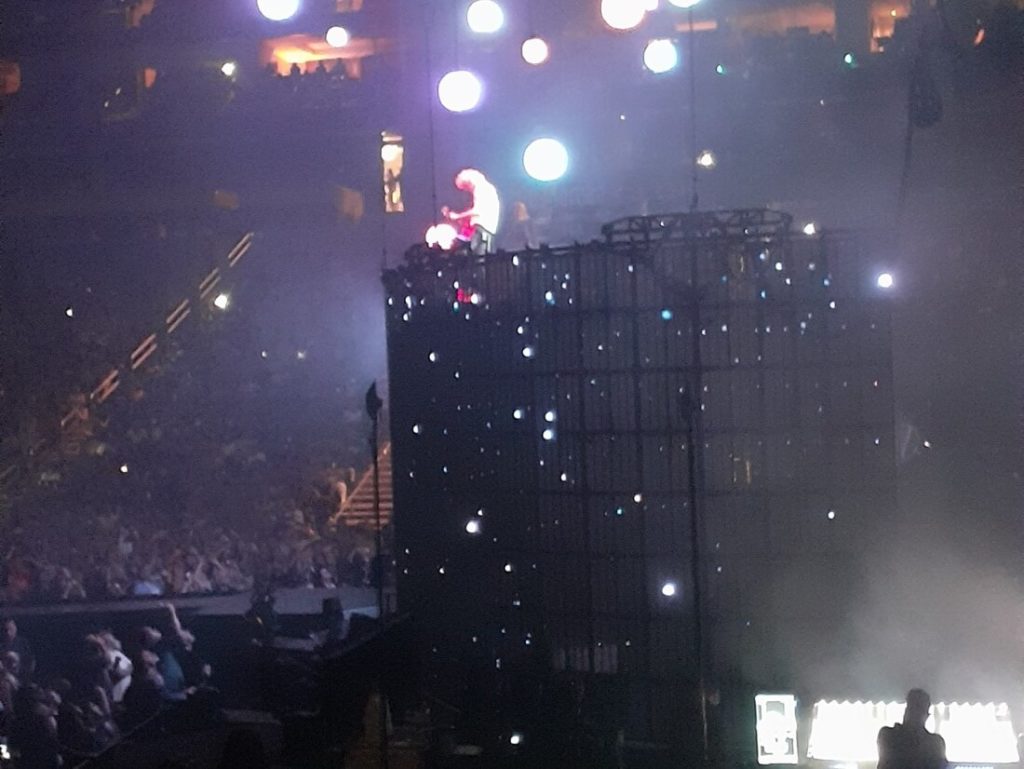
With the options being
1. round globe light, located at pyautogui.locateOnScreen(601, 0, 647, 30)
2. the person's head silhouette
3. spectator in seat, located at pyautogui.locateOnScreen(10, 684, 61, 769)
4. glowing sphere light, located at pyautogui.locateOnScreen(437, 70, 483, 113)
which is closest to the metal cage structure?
the person's head silhouette

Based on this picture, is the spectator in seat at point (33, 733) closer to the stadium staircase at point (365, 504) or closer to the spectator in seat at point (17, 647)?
the spectator in seat at point (17, 647)

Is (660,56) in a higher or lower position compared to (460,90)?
higher

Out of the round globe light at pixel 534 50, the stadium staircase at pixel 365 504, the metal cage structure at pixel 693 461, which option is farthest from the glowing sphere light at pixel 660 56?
the stadium staircase at pixel 365 504

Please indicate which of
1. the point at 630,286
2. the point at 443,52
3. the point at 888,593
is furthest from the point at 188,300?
the point at 888,593

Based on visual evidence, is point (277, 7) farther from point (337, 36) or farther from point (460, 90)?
point (337, 36)

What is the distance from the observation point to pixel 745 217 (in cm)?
891

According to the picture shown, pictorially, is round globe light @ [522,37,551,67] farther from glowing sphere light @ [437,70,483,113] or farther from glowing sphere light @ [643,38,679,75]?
glowing sphere light @ [643,38,679,75]

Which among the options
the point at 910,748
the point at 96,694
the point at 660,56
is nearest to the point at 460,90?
the point at 660,56

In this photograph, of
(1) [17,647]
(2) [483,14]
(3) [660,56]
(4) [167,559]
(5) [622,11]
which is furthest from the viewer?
(3) [660,56]

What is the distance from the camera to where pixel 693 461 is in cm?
850

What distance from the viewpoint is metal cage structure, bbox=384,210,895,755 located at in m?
8.70

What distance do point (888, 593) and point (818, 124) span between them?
11.4m

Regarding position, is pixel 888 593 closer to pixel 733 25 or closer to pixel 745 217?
pixel 745 217

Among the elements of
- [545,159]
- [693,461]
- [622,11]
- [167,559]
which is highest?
[622,11]
